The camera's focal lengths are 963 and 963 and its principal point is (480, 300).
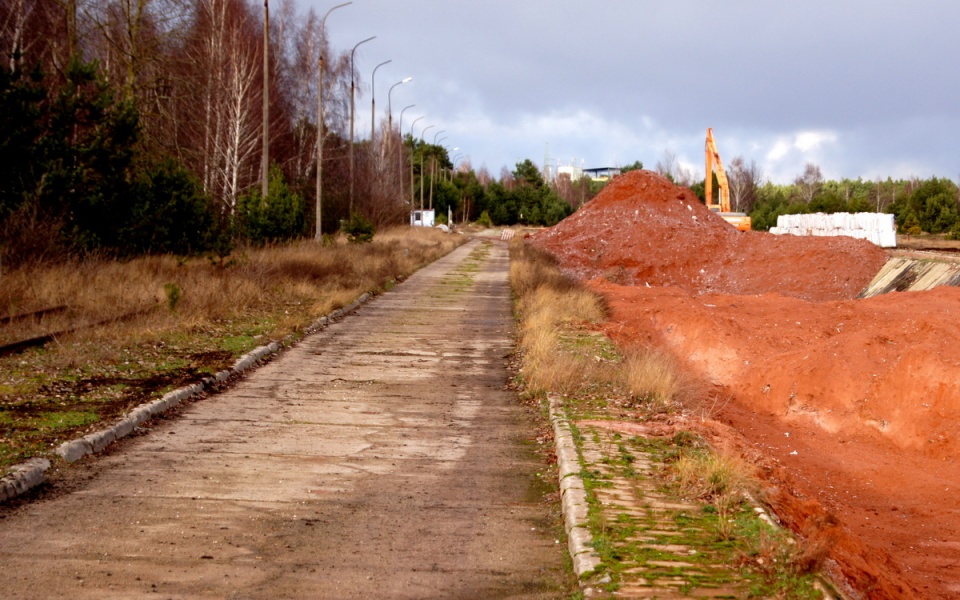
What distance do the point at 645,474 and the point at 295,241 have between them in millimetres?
25670

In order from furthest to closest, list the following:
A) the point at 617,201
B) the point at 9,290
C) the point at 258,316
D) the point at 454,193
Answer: the point at 454,193, the point at 617,201, the point at 258,316, the point at 9,290

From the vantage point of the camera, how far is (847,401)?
587 inches

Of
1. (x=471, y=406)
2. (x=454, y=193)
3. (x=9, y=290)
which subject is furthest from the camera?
(x=454, y=193)

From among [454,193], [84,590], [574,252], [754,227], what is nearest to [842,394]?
[84,590]

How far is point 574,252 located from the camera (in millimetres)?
41562

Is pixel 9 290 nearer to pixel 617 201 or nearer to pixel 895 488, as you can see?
pixel 895 488

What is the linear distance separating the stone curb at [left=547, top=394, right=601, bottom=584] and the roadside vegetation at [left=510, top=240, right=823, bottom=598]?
0.07m

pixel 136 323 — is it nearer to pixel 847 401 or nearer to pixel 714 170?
pixel 847 401

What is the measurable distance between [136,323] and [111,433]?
6.85m

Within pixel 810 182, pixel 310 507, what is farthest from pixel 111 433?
pixel 810 182

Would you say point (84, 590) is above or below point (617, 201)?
below

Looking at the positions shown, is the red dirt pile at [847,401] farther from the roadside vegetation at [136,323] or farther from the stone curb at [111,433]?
the roadside vegetation at [136,323]

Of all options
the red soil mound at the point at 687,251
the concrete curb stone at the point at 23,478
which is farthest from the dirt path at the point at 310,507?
the red soil mound at the point at 687,251

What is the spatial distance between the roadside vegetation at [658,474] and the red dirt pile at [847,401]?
417 millimetres
